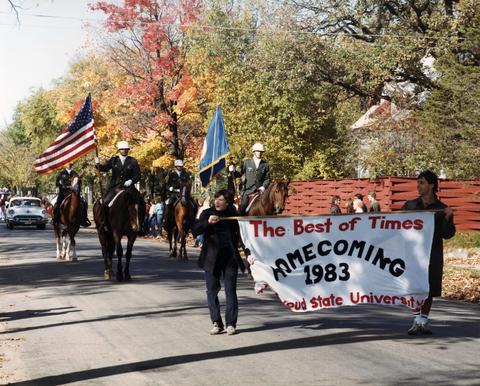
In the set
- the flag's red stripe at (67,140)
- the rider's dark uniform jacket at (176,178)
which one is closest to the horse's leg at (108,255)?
the flag's red stripe at (67,140)

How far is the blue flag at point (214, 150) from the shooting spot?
829 inches

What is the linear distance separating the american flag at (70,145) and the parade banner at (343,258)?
33.4ft

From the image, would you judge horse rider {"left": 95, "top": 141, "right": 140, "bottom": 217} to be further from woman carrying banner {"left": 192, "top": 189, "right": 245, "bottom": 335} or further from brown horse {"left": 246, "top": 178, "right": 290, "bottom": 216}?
woman carrying banner {"left": 192, "top": 189, "right": 245, "bottom": 335}

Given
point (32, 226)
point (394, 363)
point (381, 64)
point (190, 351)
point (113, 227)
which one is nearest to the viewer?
point (394, 363)

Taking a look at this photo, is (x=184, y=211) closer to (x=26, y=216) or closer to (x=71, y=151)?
(x=71, y=151)

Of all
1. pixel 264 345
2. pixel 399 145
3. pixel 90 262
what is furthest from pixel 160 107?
pixel 264 345

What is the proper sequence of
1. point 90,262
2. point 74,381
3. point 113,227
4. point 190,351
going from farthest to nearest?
point 90,262, point 113,227, point 190,351, point 74,381

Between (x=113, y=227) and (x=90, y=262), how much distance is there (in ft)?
16.6

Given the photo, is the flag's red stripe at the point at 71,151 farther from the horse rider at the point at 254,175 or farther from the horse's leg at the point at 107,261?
the horse rider at the point at 254,175

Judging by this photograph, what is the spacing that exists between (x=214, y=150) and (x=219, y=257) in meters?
9.34

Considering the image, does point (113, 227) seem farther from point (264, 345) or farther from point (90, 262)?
point (264, 345)

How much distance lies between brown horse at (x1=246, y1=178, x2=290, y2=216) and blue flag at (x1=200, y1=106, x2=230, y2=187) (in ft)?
5.01

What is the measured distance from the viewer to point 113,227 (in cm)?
1984

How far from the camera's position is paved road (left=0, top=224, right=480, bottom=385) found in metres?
9.35
